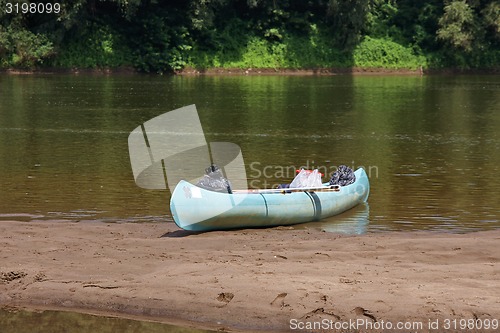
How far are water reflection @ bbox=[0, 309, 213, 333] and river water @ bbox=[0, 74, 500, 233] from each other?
593cm

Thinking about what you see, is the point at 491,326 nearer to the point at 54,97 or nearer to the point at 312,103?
the point at 312,103

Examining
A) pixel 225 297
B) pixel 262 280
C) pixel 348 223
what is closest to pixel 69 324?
pixel 225 297

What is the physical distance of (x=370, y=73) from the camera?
6331cm

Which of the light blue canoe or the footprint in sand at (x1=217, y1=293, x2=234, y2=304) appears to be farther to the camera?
the light blue canoe

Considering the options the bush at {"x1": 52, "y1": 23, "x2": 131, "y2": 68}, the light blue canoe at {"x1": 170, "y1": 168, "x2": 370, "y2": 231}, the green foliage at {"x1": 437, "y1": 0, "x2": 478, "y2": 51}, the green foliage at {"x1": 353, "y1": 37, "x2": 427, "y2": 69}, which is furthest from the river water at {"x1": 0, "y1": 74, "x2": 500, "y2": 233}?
the green foliage at {"x1": 353, "y1": 37, "x2": 427, "y2": 69}

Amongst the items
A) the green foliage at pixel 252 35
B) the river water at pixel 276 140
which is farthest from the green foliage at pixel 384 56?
the river water at pixel 276 140

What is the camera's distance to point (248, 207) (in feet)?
49.5

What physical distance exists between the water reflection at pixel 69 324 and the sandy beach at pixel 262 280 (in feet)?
0.38

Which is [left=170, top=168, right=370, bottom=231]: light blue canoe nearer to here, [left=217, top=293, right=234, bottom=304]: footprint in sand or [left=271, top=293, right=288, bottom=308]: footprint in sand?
[left=217, top=293, right=234, bottom=304]: footprint in sand

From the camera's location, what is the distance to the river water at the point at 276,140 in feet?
57.7

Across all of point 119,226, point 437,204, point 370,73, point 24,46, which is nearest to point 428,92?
point 370,73

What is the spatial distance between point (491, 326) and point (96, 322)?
4538 mm

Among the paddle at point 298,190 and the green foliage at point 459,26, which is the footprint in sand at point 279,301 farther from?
the green foliage at point 459,26

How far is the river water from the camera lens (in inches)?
693
